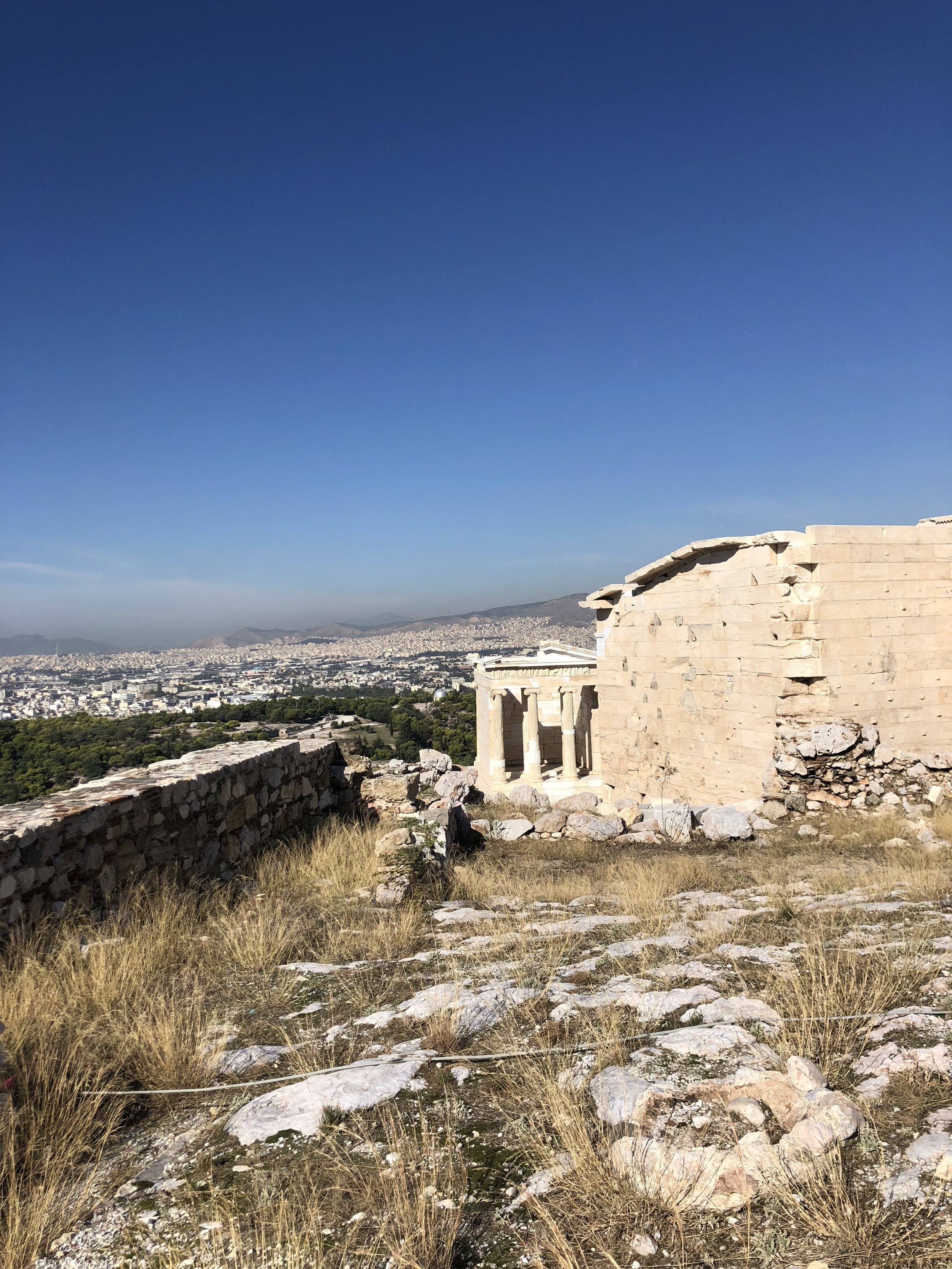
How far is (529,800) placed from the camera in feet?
39.7

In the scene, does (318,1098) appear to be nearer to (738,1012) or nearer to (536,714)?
(738,1012)

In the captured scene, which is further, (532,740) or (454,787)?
(532,740)

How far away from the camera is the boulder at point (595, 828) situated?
9.23 metres

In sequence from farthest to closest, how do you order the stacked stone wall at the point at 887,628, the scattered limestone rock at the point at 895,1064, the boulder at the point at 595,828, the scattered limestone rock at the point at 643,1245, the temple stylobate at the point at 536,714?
the temple stylobate at the point at 536,714, the stacked stone wall at the point at 887,628, the boulder at the point at 595,828, the scattered limestone rock at the point at 895,1064, the scattered limestone rock at the point at 643,1245

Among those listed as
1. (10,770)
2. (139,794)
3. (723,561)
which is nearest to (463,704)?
(10,770)

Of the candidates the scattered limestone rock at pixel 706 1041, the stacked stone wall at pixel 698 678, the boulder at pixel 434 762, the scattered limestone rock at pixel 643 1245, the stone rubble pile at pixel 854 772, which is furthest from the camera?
the boulder at pixel 434 762

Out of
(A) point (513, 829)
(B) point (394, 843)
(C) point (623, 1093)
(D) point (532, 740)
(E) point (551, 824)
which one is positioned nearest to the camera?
(C) point (623, 1093)

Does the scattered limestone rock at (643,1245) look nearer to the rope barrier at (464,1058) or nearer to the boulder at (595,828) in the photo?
the rope barrier at (464,1058)

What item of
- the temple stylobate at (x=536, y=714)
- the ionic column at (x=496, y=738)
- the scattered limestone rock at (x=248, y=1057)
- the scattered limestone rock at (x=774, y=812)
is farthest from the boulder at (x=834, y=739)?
the ionic column at (x=496, y=738)

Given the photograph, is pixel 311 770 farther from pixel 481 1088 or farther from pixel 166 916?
pixel 481 1088

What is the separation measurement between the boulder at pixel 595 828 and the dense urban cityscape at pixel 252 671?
17.7 metres

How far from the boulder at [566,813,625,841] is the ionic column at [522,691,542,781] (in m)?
13.1

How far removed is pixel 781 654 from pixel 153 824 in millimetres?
8484

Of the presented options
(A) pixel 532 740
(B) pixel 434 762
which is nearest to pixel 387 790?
(B) pixel 434 762
